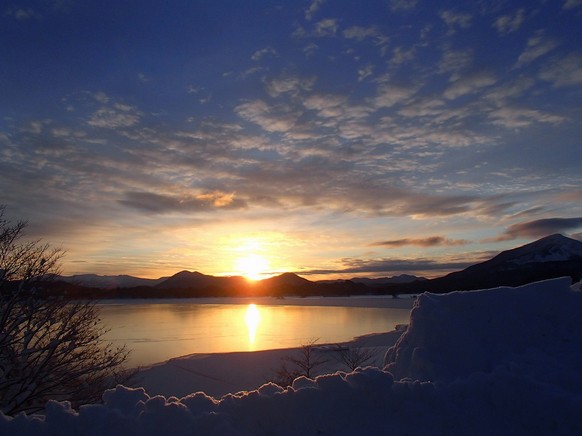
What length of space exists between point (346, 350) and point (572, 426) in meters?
29.2

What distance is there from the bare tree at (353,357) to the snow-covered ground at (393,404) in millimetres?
18929

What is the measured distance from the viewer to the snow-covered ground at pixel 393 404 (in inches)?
187

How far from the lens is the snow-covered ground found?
4.75 m

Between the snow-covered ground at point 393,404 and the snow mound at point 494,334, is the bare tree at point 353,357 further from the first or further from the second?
the snow-covered ground at point 393,404

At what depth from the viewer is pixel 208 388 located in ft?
80.0

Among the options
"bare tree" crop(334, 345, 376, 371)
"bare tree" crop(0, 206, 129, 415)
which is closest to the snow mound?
"bare tree" crop(0, 206, 129, 415)

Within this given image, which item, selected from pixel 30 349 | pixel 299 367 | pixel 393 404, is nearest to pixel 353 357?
pixel 299 367

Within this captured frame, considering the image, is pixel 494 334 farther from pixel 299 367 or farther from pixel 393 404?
pixel 299 367

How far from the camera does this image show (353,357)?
28.9 metres

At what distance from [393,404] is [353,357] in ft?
81.0

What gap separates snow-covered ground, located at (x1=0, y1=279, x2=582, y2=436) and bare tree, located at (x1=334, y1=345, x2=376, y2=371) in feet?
62.1

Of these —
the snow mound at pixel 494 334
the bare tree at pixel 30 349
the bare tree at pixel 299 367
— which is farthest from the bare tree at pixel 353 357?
the snow mound at pixel 494 334

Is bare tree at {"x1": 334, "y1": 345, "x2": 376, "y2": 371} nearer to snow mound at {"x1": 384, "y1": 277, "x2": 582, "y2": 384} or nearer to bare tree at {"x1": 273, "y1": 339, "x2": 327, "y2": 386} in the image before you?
bare tree at {"x1": 273, "y1": 339, "x2": 327, "y2": 386}

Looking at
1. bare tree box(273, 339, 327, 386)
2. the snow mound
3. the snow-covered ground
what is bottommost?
bare tree box(273, 339, 327, 386)
